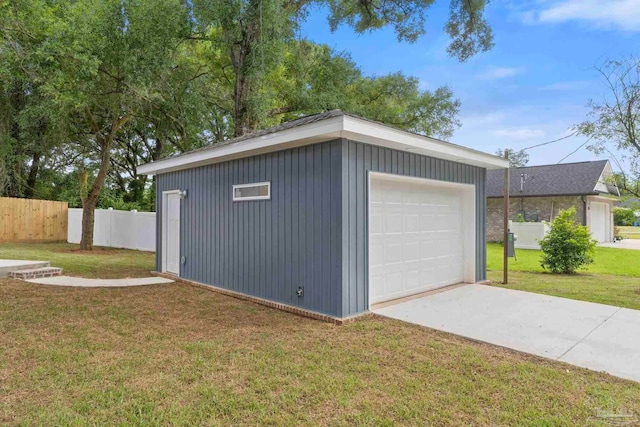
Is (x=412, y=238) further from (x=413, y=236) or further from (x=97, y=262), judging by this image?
(x=97, y=262)

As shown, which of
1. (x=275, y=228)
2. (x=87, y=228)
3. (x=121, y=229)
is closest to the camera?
(x=275, y=228)

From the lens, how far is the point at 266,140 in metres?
5.25

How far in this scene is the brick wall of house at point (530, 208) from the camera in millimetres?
17328

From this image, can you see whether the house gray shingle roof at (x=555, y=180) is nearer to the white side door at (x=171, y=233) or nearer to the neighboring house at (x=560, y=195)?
the neighboring house at (x=560, y=195)

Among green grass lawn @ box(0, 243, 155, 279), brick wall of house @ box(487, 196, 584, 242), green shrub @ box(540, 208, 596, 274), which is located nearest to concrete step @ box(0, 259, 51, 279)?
green grass lawn @ box(0, 243, 155, 279)

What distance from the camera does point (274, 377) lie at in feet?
9.94

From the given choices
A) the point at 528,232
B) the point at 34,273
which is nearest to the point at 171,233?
the point at 34,273

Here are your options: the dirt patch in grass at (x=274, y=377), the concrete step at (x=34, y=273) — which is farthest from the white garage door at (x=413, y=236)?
the concrete step at (x=34, y=273)

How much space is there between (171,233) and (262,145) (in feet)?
12.8

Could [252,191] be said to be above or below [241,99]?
below

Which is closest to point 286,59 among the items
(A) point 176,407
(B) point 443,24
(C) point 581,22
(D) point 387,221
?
(B) point 443,24

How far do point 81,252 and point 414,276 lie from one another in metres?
11.1

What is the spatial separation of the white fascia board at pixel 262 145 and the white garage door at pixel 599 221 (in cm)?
1807

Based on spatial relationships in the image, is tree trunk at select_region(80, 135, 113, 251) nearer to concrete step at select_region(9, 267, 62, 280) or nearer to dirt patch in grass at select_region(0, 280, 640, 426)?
concrete step at select_region(9, 267, 62, 280)
